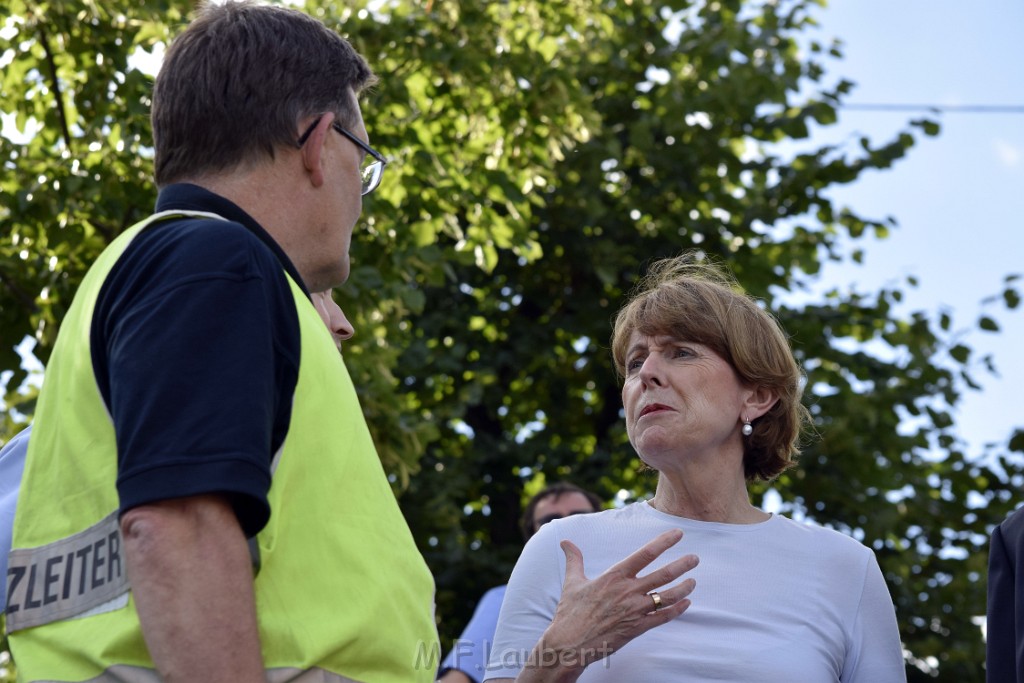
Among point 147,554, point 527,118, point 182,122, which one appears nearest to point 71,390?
point 147,554

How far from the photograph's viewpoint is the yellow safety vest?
1475 mm

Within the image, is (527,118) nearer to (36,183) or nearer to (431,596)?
(36,183)

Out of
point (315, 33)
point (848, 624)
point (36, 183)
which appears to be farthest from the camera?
point (36, 183)

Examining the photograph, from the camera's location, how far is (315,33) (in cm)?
186

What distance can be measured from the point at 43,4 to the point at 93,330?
4.82m

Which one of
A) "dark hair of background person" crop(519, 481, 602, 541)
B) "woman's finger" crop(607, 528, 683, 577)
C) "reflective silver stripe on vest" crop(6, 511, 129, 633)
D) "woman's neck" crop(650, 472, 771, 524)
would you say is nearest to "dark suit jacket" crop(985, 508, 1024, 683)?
"woman's neck" crop(650, 472, 771, 524)

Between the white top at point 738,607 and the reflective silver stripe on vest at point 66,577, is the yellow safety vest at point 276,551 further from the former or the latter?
the white top at point 738,607

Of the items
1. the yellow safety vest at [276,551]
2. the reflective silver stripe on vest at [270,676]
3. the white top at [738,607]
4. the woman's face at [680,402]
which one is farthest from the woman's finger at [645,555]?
the reflective silver stripe on vest at [270,676]

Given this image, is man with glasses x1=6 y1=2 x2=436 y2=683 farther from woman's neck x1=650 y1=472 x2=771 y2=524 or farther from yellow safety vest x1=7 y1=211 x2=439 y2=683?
woman's neck x1=650 y1=472 x2=771 y2=524

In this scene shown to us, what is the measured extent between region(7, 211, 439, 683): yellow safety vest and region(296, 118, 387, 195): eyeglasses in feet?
0.79

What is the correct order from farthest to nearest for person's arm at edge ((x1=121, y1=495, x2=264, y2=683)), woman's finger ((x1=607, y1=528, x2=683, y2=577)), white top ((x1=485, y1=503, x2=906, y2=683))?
white top ((x1=485, y1=503, x2=906, y2=683)), woman's finger ((x1=607, y1=528, x2=683, y2=577)), person's arm at edge ((x1=121, y1=495, x2=264, y2=683))

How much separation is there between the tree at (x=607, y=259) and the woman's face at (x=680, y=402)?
3849 mm

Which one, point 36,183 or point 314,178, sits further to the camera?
point 36,183

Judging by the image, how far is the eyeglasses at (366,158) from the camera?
70.2 inches
